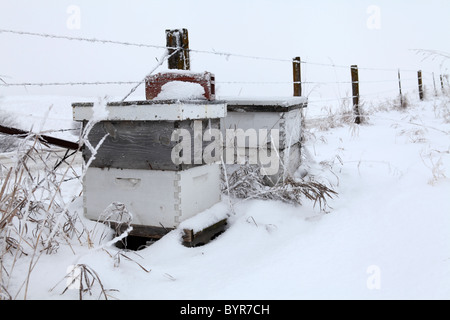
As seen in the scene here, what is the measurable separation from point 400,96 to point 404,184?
9873 mm

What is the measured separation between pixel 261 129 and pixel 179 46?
115cm

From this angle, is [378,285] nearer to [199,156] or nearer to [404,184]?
[199,156]

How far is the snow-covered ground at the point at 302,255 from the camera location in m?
1.81

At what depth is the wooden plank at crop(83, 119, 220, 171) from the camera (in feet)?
8.20

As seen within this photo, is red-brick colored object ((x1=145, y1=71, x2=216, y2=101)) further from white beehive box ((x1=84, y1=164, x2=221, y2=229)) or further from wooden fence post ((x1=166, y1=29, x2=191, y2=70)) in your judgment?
wooden fence post ((x1=166, y1=29, x2=191, y2=70))

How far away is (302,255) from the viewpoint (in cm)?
223

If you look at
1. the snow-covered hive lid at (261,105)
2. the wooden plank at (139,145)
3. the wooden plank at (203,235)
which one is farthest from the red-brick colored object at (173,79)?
the wooden plank at (203,235)

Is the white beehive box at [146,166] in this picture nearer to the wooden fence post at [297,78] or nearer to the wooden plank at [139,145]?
the wooden plank at [139,145]

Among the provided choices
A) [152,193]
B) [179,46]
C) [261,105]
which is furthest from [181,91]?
[179,46]

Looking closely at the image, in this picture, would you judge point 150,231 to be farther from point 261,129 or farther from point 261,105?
point 261,105

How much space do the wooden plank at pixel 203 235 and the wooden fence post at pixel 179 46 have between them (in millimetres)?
1713
